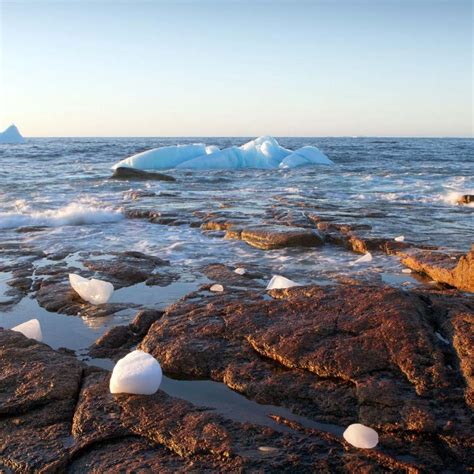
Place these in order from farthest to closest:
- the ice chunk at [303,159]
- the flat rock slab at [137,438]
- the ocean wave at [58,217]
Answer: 1. the ice chunk at [303,159]
2. the ocean wave at [58,217]
3. the flat rock slab at [137,438]

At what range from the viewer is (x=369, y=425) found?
2281 millimetres

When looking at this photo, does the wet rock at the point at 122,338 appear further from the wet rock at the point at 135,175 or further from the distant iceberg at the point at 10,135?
the distant iceberg at the point at 10,135

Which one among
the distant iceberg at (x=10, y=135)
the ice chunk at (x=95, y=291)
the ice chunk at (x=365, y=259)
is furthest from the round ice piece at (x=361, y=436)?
the distant iceberg at (x=10, y=135)

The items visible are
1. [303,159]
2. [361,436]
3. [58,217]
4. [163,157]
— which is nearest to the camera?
[361,436]

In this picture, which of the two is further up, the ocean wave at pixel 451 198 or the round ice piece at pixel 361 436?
the round ice piece at pixel 361 436

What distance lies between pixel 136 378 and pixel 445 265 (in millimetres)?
3816

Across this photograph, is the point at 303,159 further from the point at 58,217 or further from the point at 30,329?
the point at 30,329

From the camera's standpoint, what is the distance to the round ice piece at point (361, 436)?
2129mm

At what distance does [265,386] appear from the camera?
8.64 feet

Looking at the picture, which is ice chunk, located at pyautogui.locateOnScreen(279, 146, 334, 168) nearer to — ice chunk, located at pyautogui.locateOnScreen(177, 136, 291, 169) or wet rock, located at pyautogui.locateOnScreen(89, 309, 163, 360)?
ice chunk, located at pyautogui.locateOnScreen(177, 136, 291, 169)

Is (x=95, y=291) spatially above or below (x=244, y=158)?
below

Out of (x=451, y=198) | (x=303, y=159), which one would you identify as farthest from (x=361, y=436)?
(x=303, y=159)

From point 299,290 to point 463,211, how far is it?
768 cm

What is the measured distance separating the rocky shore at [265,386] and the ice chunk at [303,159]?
22.2 metres
